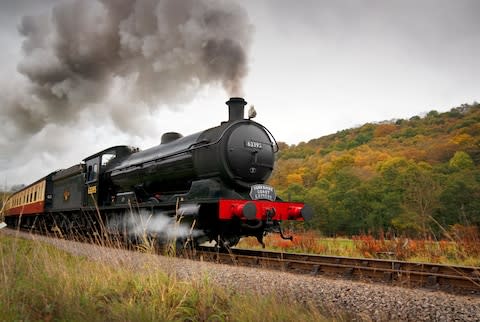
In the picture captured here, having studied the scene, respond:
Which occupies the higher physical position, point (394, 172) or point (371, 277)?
point (394, 172)

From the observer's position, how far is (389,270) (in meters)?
6.14

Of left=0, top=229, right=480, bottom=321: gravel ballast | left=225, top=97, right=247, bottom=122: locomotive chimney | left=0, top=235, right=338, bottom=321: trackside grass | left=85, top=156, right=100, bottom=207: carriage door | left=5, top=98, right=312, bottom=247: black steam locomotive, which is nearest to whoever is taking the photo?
left=0, top=235, right=338, bottom=321: trackside grass

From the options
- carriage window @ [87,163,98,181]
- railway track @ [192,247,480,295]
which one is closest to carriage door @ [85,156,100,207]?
carriage window @ [87,163,98,181]

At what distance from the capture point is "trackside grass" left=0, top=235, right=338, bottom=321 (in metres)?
4.04

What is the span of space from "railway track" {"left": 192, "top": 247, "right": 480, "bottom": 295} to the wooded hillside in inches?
446

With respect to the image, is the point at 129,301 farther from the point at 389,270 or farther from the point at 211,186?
the point at 211,186

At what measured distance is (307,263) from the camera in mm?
7496

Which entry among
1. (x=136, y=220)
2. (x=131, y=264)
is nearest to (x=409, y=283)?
(x=131, y=264)

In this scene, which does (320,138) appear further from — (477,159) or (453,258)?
(453,258)

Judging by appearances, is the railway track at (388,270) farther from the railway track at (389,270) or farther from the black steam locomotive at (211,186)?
the black steam locomotive at (211,186)

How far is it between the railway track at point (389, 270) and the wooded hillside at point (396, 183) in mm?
11317

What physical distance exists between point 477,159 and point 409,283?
51.4 meters

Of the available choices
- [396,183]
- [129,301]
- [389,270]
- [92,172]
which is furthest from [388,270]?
[396,183]

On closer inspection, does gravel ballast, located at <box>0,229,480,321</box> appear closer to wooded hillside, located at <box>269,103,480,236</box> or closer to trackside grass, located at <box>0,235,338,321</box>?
trackside grass, located at <box>0,235,338,321</box>
